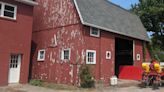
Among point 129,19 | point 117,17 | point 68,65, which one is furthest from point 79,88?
point 129,19

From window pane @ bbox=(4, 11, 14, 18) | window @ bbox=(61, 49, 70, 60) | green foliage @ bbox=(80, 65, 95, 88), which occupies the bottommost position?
green foliage @ bbox=(80, 65, 95, 88)

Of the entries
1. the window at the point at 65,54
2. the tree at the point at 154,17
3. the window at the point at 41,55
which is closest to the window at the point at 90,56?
the window at the point at 65,54

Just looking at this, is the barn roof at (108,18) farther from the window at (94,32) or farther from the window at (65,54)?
the window at (65,54)

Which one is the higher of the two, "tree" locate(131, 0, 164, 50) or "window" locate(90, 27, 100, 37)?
"tree" locate(131, 0, 164, 50)

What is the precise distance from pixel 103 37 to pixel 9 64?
7.98m

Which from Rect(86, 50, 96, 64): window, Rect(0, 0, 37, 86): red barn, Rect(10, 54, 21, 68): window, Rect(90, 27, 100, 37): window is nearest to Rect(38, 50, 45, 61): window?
Rect(0, 0, 37, 86): red barn

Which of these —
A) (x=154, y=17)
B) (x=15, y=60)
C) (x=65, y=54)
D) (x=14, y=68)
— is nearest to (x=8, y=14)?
(x=15, y=60)

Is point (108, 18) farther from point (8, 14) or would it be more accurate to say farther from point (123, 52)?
point (8, 14)

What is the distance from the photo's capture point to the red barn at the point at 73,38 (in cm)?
2012

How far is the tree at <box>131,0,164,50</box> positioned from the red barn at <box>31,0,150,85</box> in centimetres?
1042

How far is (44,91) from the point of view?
16656mm

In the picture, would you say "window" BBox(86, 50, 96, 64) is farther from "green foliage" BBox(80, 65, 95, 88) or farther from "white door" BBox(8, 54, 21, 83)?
"white door" BBox(8, 54, 21, 83)

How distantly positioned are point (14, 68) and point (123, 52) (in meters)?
13.6

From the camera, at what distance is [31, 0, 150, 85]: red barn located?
20.1 meters
